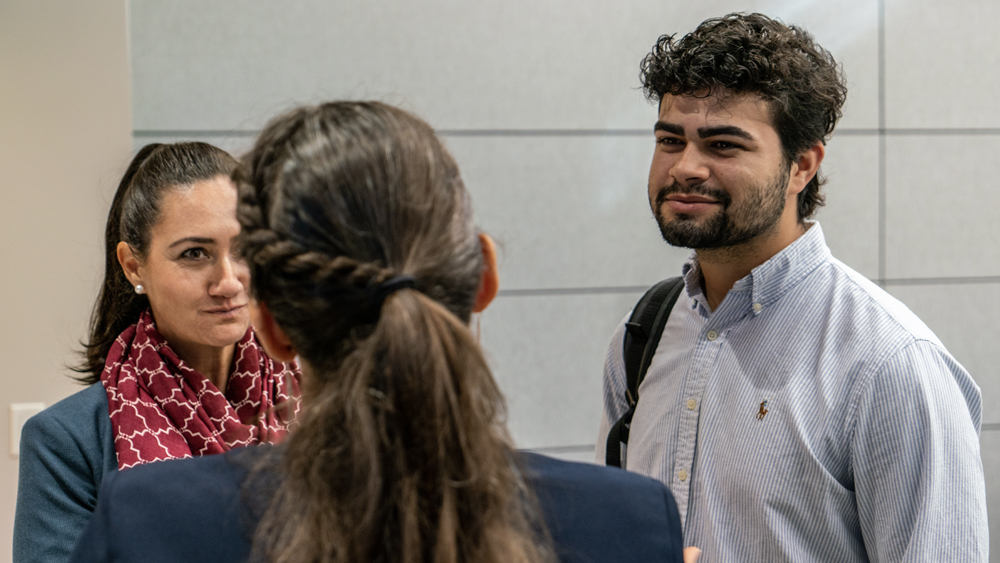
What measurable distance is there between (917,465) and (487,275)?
758 millimetres

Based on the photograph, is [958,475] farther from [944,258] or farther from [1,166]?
[1,166]

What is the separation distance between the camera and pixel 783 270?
131cm

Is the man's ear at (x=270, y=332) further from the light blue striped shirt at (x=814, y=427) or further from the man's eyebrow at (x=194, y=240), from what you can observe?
the light blue striped shirt at (x=814, y=427)

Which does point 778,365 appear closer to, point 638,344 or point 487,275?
point 638,344

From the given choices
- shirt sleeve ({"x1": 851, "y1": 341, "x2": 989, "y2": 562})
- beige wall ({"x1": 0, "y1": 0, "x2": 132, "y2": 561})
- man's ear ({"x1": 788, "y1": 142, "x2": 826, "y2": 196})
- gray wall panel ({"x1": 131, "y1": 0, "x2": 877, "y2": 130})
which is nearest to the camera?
shirt sleeve ({"x1": 851, "y1": 341, "x2": 989, "y2": 562})

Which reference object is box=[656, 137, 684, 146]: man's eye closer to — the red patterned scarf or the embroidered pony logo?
the embroidered pony logo

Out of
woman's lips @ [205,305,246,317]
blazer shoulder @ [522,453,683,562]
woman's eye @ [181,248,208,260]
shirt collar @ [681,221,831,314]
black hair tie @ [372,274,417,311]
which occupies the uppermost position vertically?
black hair tie @ [372,274,417,311]

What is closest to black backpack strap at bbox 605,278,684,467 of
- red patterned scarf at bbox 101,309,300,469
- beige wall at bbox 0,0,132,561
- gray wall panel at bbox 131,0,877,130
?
red patterned scarf at bbox 101,309,300,469

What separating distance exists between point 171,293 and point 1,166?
1.17m

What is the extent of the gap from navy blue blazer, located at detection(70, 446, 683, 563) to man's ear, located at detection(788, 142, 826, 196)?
871 millimetres

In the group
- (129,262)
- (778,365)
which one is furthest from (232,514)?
(778,365)

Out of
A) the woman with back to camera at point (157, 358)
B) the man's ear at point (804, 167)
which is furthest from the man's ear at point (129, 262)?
the man's ear at point (804, 167)

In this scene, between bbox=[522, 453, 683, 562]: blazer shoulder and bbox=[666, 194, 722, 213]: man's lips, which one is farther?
bbox=[666, 194, 722, 213]: man's lips

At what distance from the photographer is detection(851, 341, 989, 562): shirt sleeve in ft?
3.52
